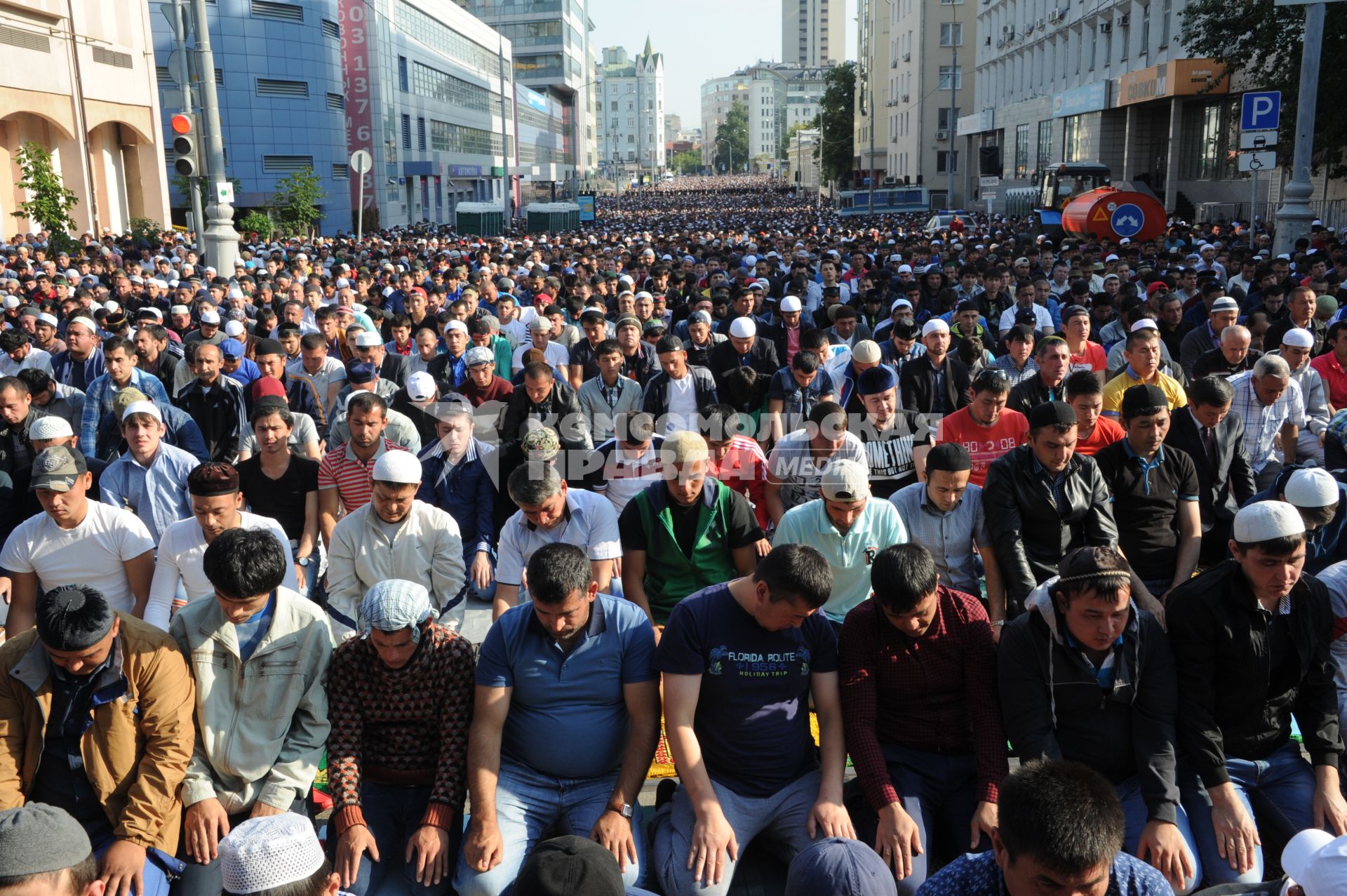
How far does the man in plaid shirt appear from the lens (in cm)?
428

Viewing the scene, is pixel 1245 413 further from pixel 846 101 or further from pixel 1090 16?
pixel 846 101

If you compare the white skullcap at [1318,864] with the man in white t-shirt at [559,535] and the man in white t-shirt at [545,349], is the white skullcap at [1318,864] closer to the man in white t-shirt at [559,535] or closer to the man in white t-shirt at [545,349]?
the man in white t-shirt at [559,535]

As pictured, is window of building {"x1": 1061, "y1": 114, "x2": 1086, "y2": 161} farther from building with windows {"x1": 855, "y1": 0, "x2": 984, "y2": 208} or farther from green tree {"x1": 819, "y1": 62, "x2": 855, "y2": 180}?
green tree {"x1": 819, "y1": 62, "x2": 855, "y2": 180}

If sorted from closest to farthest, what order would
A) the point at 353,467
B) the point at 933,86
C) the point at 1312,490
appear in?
1. the point at 1312,490
2. the point at 353,467
3. the point at 933,86

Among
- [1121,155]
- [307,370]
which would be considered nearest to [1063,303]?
[307,370]

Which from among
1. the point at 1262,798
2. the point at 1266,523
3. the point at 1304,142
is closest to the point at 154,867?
the point at 1262,798

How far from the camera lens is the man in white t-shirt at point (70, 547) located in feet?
17.5

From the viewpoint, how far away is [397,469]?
5566 mm

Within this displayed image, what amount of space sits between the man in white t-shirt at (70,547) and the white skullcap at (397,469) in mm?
1200

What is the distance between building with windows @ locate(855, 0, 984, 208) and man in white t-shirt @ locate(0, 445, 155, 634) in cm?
6713

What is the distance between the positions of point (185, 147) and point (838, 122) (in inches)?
3671

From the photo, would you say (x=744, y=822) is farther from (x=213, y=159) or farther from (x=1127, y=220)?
(x=1127, y=220)

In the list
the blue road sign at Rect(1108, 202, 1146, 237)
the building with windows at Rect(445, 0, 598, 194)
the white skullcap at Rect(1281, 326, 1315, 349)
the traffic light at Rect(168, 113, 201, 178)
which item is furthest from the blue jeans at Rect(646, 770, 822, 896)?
the building with windows at Rect(445, 0, 598, 194)

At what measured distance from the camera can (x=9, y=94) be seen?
32219 millimetres
